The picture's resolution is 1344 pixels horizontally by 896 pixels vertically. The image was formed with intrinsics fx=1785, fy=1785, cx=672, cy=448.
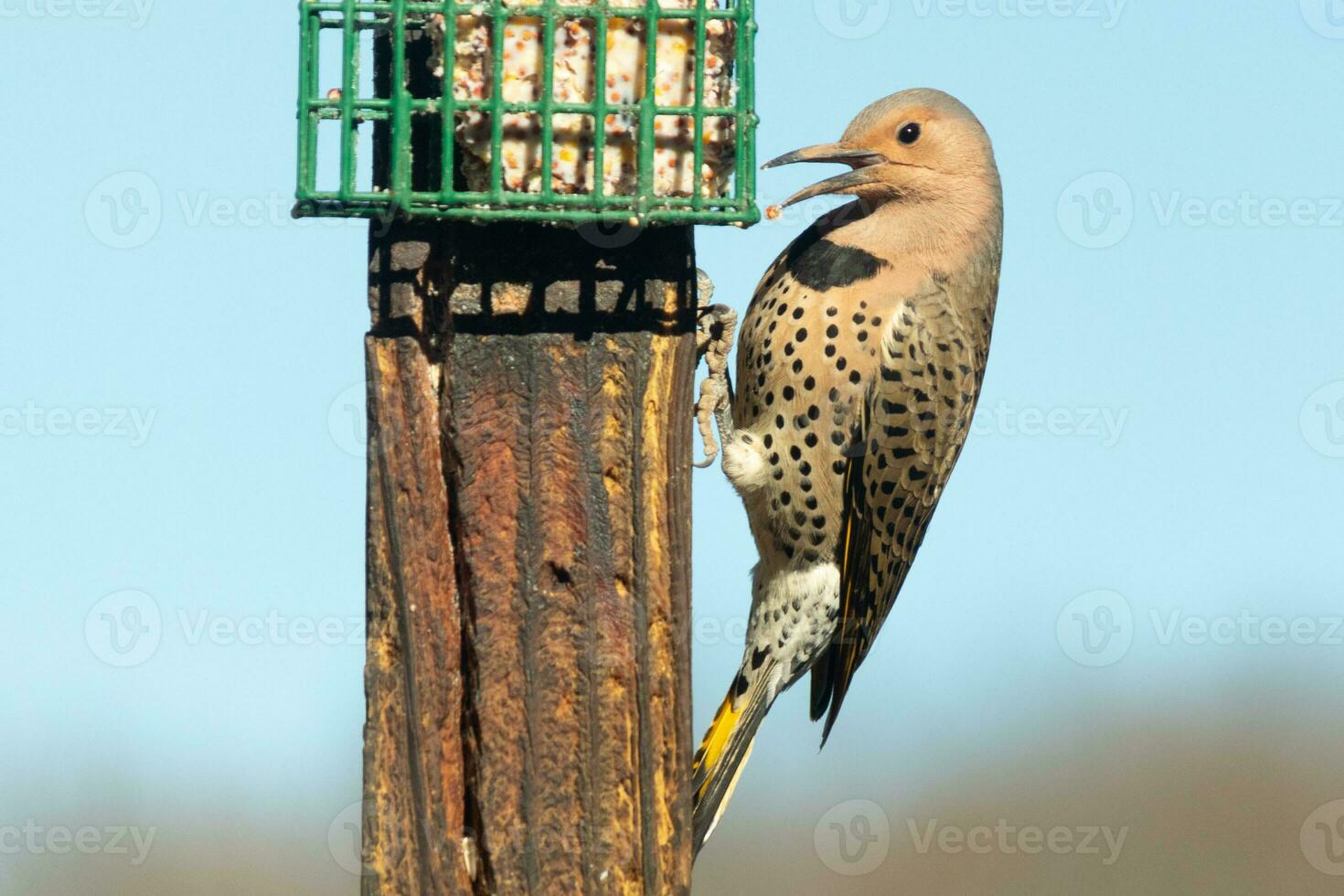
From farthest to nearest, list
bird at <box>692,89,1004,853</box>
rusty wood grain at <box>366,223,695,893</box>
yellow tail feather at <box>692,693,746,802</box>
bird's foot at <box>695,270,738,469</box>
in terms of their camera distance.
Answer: bird at <box>692,89,1004,853</box> → yellow tail feather at <box>692,693,746,802</box> → bird's foot at <box>695,270,738,469</box> → rusty wood grain at <box>366,223,695,893</box>

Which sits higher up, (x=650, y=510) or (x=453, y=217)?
(x=453, y=217)

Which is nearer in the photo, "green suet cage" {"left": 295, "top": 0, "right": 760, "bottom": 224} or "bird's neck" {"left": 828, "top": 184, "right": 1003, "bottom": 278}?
"green suet cage" {"left": 295, "top": 0, "right": 760, "bottom": 224}

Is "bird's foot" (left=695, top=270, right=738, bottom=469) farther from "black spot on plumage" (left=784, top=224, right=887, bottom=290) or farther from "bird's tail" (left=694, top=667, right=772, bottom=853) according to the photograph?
"bird's tail" (left=694, top=667, right=772, bottom=853)

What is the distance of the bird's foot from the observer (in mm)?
4223

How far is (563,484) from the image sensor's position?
3.07m

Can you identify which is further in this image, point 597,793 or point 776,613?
point 776,613

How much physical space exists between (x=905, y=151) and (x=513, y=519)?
222 centimetres

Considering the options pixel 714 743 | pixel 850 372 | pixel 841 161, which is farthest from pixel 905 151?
pixel 714 743

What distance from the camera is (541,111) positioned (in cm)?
309

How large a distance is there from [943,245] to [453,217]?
2.15m

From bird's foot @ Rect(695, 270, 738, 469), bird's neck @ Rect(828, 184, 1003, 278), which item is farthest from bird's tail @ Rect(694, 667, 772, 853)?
bird's neck @ Rect(828, 184, 1003, 278)

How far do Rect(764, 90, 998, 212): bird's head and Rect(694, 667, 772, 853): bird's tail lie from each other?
139 cm

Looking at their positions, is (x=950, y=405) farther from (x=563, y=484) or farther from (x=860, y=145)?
(x=563, y=484)

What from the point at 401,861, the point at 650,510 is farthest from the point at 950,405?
the point at 401,861
